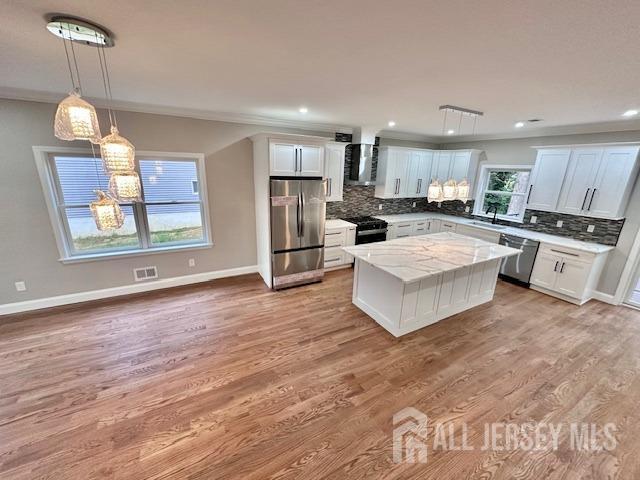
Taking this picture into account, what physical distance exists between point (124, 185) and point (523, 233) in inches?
226

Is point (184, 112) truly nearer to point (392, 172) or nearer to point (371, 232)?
point (371, 232)

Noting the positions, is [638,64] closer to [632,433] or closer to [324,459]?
[632,433]

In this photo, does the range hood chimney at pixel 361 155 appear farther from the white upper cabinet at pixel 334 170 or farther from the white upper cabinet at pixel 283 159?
the white upper cabinet at pixel 283 159

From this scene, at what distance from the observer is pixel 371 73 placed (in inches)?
81.5

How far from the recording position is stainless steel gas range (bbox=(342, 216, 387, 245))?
4921mm

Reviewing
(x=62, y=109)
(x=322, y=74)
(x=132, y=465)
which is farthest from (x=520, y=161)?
(x=132, y=465)

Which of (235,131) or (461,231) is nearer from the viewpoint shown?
(235,131)

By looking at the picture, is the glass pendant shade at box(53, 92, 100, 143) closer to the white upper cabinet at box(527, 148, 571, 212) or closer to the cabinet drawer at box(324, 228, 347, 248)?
the cabinet drawer at box(324, 228, 347, 248)

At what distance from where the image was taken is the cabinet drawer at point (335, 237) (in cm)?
458

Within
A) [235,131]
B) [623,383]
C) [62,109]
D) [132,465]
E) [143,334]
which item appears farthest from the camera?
[235,131]

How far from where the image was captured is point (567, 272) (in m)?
3.81

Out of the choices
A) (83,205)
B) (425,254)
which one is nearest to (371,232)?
(425,254)

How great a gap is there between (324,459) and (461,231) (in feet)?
16.4

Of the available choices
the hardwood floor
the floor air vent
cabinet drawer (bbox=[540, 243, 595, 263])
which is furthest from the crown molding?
cabinet drawer (bbox=[540, 243, 595, 263])
